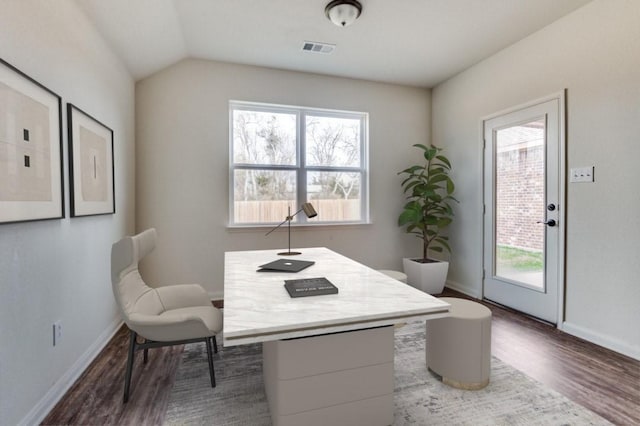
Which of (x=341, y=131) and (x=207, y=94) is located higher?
(x=207, y=94)

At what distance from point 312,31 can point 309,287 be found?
2541mm

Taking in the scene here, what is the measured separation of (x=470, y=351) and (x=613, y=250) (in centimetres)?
157

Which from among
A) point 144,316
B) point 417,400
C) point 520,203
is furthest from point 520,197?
point 144,316

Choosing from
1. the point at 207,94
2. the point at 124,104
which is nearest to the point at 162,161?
the point at 124,104

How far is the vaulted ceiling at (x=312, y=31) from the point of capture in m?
2.52

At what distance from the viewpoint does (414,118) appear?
437 cm

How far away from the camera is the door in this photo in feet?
9.24

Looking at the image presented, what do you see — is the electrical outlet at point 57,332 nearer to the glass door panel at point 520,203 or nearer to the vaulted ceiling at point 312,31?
the vaulted ceiling at point 312,31

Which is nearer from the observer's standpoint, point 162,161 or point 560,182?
point 560,182

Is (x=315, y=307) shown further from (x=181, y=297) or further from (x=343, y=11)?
(x=343, y=11)

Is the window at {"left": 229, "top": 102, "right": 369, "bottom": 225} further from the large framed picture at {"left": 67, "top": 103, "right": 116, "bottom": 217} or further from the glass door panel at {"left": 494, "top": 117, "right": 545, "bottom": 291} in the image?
the glass door panel at {"left": 494, "top": 117, "right": 545, "bottom": 291}

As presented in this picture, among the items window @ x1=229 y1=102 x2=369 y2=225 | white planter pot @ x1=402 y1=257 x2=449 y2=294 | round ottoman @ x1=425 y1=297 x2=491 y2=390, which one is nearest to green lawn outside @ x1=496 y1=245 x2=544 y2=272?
white planter pot @ x1=402 y1=257 x2=449 y2=294

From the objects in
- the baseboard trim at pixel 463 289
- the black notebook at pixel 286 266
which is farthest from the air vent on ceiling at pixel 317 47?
the baseboard trim at pixel 463 289

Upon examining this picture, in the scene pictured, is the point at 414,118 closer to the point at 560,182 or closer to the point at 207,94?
the point at 560,182
